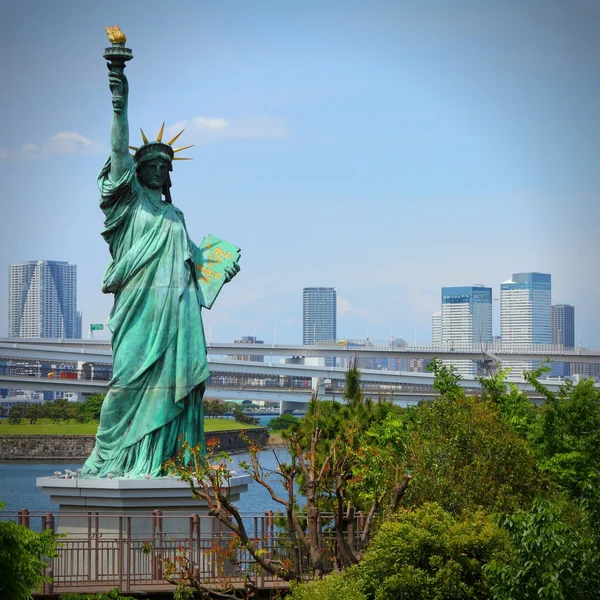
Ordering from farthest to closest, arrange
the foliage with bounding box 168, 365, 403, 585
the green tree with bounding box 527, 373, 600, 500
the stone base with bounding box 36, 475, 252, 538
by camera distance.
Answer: the green tree with bounding box 527, 373, 600, 500, the stone base with bounding box 36, 475, 252, 538, the foliage with bounding box 168, 365, 403, 585

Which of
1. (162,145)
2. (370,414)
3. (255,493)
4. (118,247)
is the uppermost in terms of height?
(162,145)

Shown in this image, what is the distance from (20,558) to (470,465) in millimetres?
7033

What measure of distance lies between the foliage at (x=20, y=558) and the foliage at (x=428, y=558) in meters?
3.44

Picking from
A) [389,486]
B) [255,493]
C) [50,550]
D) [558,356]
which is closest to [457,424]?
[389,486]

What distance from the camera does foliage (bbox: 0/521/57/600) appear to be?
14.2 metres

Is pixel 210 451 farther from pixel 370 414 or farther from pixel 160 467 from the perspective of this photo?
pixel 370 414

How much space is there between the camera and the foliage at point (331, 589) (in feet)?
47.3

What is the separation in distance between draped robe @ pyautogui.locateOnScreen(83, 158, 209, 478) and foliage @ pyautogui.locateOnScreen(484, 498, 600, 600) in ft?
22.4

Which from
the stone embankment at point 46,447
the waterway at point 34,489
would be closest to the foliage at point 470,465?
the waterway at point 34,489

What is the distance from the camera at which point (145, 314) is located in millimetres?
20172

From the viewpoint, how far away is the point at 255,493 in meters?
46.7

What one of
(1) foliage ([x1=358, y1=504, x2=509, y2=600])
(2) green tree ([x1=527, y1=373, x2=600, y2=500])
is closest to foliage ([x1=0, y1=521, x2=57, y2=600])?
(1) foliage ([x1=358, y1=504, x2=509, y2=600])

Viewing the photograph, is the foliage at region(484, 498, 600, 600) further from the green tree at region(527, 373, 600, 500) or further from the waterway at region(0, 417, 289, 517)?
the waterway at region(0, 417, 289, 517)

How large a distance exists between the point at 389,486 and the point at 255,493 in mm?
29227
